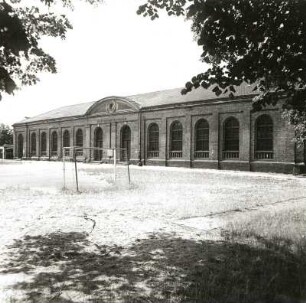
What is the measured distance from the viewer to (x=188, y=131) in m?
28.5

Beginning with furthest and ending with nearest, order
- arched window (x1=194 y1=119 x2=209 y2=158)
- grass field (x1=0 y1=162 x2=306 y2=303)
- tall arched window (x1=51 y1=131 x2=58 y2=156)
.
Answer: tall arched window (x1=51 y1=131 x2=58 y2=156), arched window (x1=194 y1=119 x2=209 y2=158), grass field (x1=0 y1=162 x2=306 y2=303)

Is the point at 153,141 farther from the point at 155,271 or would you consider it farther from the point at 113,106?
the point at 155,271

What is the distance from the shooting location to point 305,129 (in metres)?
10.8

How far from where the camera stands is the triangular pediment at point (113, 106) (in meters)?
33.0

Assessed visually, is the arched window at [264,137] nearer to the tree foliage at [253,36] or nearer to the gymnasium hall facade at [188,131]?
the gymnasium hall facade at [188,131]

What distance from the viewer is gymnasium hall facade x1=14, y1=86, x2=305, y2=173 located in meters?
23.7

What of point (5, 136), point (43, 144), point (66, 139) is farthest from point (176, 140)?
point (5, 136)

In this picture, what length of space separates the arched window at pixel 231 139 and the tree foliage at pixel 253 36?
19.7 m

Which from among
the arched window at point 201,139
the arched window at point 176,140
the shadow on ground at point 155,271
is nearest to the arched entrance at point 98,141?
the arched window at point 176,140

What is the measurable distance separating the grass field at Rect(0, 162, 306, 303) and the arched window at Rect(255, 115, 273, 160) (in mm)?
13739

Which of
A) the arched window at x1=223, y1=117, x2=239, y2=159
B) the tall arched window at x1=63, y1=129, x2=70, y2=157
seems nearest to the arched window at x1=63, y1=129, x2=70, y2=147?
the tall arched window at x1=63, y1=129, x2=70, y2=157

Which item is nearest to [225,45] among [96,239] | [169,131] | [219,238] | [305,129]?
[219,238]

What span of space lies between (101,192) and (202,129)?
53.1 ft

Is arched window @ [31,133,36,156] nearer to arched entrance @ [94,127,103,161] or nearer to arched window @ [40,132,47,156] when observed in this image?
arched window @ [40,132,47,156]
